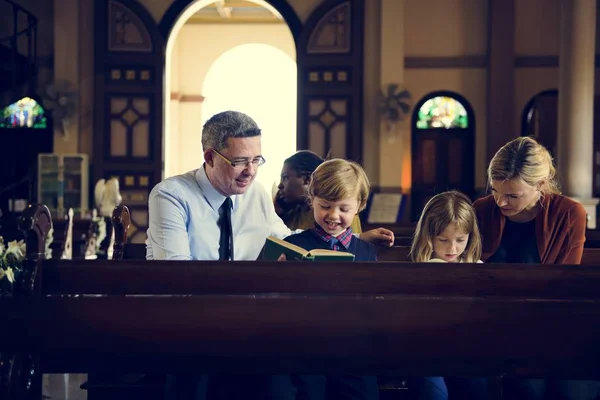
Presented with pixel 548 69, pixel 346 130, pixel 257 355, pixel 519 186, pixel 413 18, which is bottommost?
pixel 257 355

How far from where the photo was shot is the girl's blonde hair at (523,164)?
3469mm

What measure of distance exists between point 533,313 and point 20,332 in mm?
1462

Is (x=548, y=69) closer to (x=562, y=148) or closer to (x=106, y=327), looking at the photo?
(x=562, y=148)

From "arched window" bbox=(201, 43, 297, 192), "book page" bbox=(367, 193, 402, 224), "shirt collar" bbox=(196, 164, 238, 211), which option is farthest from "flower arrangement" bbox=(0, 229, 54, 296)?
"arched window" bbox=(201, 43, 297, 192)

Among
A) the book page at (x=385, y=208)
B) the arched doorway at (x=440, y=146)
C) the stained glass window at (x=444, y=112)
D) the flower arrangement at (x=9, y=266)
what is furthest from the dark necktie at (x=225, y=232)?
the stained glass window at (x=444, y=112)

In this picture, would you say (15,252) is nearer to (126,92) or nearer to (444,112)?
(126,92)

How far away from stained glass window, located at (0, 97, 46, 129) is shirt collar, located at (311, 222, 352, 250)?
10.9 m

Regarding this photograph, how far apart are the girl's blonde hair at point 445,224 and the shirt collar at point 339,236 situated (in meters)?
0.28

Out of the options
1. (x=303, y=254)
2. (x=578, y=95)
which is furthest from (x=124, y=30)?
(x=303, y=254)

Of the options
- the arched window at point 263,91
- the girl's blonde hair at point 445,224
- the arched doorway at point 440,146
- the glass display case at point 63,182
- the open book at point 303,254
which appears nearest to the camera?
the open book at point 303,254

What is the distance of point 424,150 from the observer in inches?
509

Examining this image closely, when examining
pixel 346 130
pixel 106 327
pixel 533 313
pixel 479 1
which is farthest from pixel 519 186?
pixel 479 1

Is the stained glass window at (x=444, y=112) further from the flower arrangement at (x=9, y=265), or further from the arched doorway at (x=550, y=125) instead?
the flower arrangement at (x=9, y=265)

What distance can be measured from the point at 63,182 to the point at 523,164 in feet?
32.7
